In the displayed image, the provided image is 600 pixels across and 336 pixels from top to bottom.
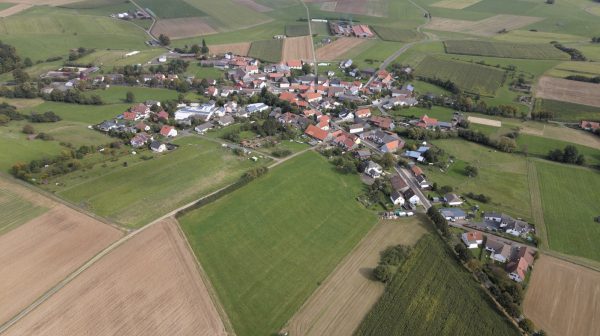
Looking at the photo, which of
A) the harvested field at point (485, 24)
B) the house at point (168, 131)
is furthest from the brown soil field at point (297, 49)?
the house at point (168, 131)

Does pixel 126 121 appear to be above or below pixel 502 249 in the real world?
above

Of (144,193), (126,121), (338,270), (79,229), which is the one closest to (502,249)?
(338,270)

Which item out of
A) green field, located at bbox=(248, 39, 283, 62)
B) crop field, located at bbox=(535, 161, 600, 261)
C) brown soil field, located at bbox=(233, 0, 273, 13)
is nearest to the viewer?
crop field, located at bbox=(535, 161, 600, 261)

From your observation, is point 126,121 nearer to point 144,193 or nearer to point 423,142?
point 144,193

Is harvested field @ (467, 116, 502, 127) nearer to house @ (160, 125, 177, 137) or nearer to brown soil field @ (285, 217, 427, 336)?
brown soil field @ (285, 217, 427, 336)

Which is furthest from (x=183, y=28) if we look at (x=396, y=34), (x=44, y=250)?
(x=44, y=250)

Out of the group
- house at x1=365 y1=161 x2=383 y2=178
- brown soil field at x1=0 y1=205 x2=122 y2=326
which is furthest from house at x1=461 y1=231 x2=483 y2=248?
brown soil field at x1=0 y1=205 x2=122 y2=326
